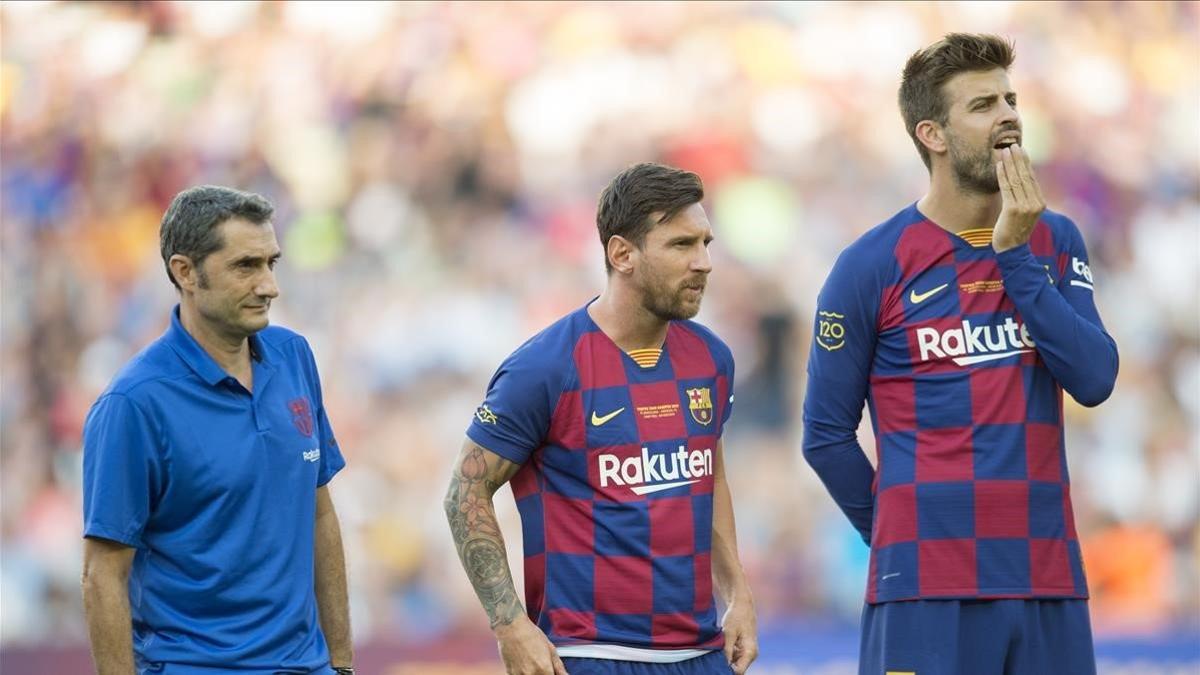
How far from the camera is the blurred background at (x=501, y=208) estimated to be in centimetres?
977

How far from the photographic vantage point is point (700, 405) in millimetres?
4340

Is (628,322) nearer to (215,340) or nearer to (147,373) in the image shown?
(215,340)

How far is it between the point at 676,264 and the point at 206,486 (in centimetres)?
129

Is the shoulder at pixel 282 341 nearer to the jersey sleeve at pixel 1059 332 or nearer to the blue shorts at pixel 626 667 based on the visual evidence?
the blue shorts at pixel 626 667

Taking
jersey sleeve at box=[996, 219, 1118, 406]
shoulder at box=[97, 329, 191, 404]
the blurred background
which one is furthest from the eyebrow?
the blurred background

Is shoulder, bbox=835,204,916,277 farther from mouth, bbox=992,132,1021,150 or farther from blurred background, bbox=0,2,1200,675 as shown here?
blurred background, bbox=0,2,1200,675

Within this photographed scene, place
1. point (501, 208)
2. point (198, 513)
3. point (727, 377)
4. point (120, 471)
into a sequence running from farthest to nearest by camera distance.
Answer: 1. point (501, 208)
2. point (727, 377)
3. point (198, 513)
4. point (120, 471)

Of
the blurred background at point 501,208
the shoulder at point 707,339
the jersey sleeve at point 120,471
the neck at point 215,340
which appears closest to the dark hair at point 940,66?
the shoulder at point 707,339

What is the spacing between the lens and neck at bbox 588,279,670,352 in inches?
171

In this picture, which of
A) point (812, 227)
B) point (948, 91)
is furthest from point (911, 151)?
point (948, 91)

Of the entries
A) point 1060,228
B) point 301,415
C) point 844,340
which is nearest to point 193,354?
point 301,415

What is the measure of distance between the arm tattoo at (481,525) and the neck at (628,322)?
439mm

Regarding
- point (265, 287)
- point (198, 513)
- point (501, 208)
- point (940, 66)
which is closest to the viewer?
point (198, 513)

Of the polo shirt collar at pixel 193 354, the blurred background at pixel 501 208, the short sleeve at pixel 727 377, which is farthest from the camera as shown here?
the blurred background at pixel 501 208
